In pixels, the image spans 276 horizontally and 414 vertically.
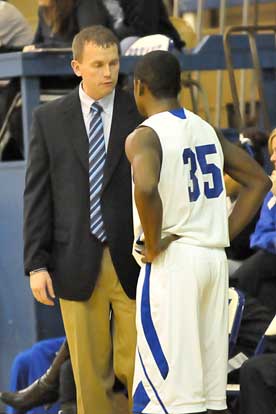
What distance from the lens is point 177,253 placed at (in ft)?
18.9

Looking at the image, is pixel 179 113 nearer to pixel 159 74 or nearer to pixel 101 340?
pixel 159 74

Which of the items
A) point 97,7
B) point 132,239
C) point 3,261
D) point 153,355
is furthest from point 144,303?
point 97,7

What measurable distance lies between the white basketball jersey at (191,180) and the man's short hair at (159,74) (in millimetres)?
107

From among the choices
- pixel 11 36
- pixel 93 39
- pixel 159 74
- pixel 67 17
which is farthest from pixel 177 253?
pixel 11 36

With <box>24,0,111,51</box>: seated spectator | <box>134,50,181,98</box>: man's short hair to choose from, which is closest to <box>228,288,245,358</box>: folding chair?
<box>134,50,181,98</box>: man's short hair

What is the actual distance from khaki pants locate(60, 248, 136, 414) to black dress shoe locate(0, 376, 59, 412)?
0.65 m

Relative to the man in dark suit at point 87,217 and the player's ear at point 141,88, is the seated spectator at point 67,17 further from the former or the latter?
the player's ear at point 141,88

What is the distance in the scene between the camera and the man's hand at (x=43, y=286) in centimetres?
638

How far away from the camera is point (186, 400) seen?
226 inches

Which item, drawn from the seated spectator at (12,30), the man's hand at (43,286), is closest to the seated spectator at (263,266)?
the man's hand at (43,286)

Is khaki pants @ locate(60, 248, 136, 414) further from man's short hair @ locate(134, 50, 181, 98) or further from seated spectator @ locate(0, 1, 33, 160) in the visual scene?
seated spectator @ locate(0, 1, 33, 160)

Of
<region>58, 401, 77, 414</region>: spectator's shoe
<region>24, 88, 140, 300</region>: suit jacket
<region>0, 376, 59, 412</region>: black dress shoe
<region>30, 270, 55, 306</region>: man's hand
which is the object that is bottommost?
<region>0, 376, 59, 412</region>: black dress shoe

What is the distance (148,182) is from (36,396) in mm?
2113

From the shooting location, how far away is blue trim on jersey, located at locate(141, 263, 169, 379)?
576 centimetres
